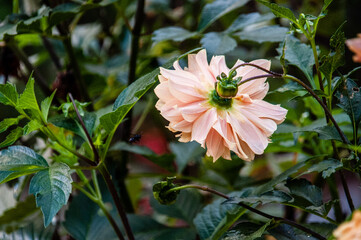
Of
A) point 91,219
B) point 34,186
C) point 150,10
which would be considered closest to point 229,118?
point 34,186

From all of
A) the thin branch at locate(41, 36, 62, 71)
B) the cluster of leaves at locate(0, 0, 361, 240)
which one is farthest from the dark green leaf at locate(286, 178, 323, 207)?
the thin branch at locate(41, 36, 62, 71)

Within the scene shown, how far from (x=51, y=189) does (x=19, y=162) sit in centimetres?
6

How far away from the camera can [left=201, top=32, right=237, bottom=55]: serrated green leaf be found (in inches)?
24.5

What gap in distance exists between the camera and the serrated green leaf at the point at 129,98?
45cm

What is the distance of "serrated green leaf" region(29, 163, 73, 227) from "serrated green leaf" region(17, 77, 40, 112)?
8 cm

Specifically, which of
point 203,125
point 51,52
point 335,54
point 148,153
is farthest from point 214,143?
point 51,52

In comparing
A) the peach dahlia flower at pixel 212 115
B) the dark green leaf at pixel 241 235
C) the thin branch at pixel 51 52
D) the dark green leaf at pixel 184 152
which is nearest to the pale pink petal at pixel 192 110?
the peach dahlia flower at pixel 212 115

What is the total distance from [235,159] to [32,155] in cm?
34

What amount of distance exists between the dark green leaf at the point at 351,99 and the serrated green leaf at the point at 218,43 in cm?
19

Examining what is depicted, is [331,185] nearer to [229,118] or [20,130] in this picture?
[229,118]

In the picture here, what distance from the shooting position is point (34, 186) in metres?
0.43

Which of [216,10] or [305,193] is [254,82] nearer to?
[305,193]

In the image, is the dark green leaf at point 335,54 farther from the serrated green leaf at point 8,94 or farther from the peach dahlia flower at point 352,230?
the serrated green leaf at point 8,94

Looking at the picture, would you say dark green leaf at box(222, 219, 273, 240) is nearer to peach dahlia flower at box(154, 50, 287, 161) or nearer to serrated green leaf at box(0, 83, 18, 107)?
peach dahlia flower at box(154, 50, 287, 161)
